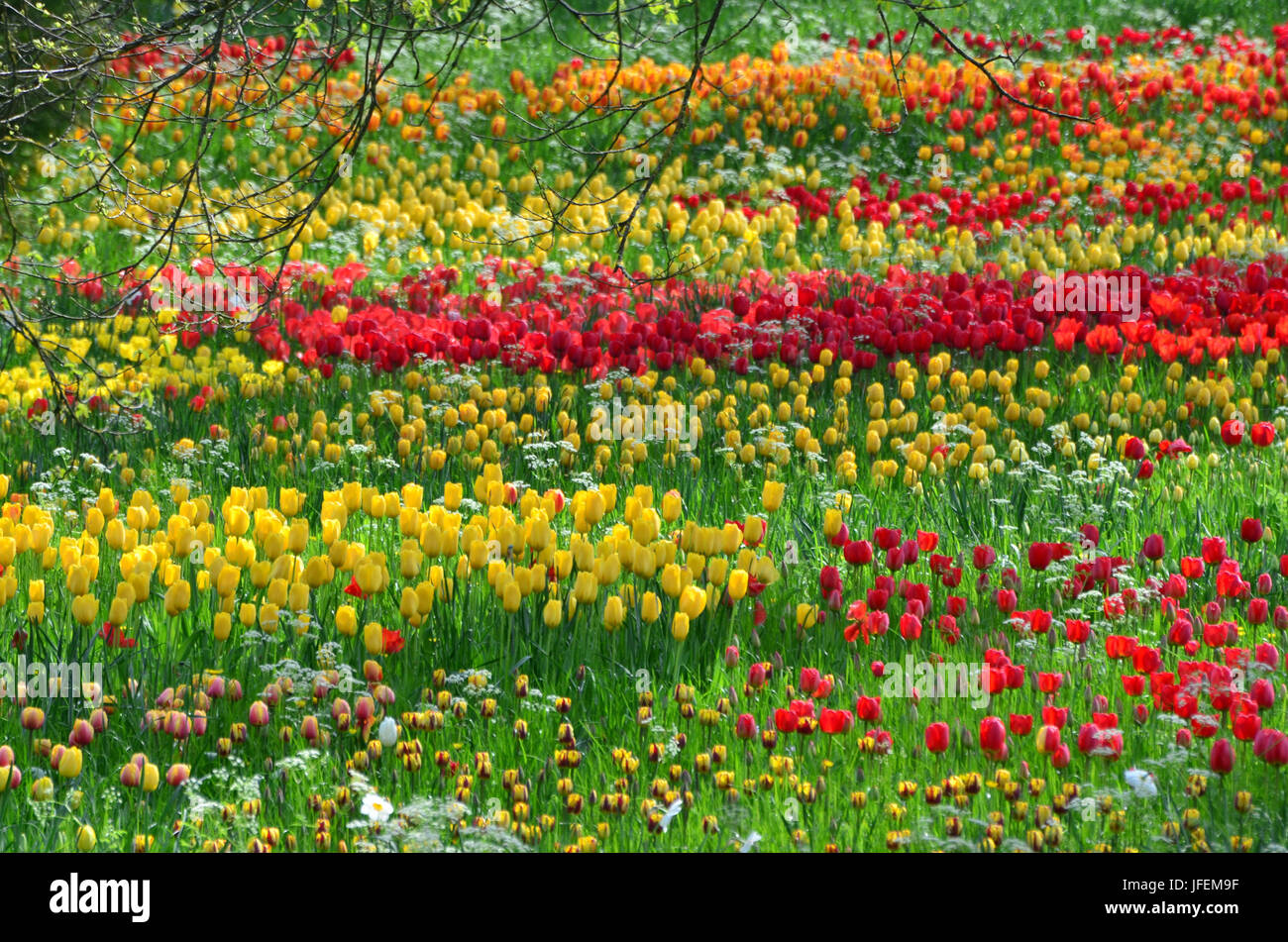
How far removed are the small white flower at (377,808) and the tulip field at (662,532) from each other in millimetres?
63

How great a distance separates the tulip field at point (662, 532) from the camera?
360 centimetres

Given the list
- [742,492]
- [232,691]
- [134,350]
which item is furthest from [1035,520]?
[134,350]

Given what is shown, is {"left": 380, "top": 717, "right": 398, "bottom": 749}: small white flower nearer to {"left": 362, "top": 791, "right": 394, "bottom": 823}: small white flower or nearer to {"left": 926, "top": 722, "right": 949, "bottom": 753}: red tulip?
{"left": 362, "top": 791, "right": 394, "bottom": 823}: small white flower

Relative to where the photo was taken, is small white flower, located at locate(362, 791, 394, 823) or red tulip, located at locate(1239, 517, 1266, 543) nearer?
small white flower, located at locate(362, 791, 394, 823)

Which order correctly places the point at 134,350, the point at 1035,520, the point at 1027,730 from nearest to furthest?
the point at 1027,730 → the point at 1035,520 → the point at 134,350

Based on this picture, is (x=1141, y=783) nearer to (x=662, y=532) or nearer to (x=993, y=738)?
(x=993, y=738)

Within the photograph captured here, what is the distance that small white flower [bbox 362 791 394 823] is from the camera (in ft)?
11.2

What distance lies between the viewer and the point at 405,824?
3.40 meters

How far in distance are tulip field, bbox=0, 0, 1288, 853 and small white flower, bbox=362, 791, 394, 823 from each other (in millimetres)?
63

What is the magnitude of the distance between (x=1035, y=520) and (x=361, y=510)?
2.89 metres

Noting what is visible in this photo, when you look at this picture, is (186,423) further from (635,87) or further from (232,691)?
(635,87)

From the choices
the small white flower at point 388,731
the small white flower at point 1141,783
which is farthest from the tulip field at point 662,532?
the small white flower at point 388,731

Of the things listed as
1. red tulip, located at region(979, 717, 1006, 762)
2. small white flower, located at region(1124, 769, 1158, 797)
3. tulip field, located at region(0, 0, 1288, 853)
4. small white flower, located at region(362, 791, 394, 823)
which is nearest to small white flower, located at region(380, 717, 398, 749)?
tulip field, located at region(0, 0, 1288, 853)

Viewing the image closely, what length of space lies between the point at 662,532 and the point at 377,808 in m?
2.69
